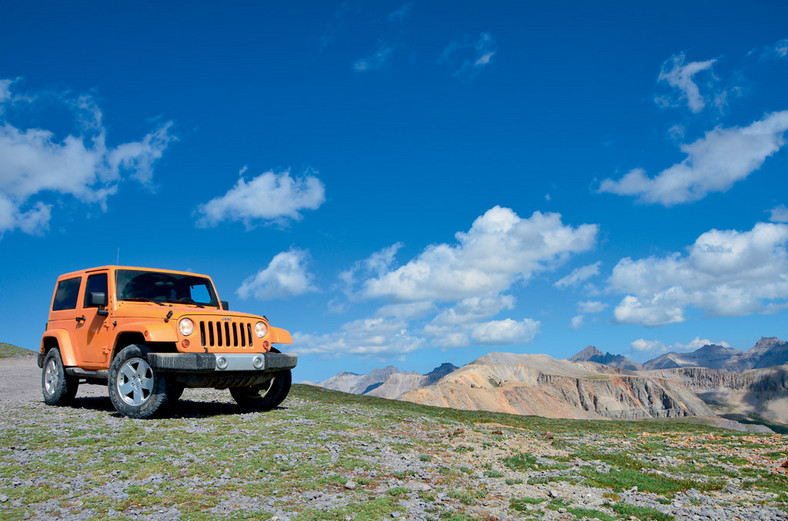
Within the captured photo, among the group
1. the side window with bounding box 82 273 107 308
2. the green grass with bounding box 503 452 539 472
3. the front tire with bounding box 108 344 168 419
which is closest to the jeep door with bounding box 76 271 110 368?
the side window with bounding box 82 273 107 308

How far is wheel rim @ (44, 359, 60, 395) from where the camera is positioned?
15875mm

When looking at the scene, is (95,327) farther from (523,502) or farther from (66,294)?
(523,502)

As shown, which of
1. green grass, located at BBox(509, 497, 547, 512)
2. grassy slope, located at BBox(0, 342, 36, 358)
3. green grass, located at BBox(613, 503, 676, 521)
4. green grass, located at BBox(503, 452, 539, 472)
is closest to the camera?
green grass, located at BBox(613, 503, 676, 521)

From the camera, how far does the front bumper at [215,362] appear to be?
484 inches

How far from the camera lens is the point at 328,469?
9.50 metres

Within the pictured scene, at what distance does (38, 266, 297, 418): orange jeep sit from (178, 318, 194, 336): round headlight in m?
0.02

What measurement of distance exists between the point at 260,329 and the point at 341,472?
18.9ft

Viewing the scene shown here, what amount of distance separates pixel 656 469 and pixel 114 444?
38.0ft

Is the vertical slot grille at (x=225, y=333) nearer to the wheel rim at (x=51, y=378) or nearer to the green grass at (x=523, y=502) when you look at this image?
the wheel rim at (x=51, y=378)

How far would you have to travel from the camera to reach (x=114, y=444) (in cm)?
1048

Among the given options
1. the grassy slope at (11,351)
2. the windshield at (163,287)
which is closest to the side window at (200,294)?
the windshield at (163,287)

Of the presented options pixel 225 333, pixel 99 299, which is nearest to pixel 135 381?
pixel 99 299

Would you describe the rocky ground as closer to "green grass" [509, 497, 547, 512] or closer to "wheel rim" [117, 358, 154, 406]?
"green grass" [509, 497, 547, 512]

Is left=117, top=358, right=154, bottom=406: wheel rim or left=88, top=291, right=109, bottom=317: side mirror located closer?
left=117, top=358, right=154, bottom=406: wheel rim
